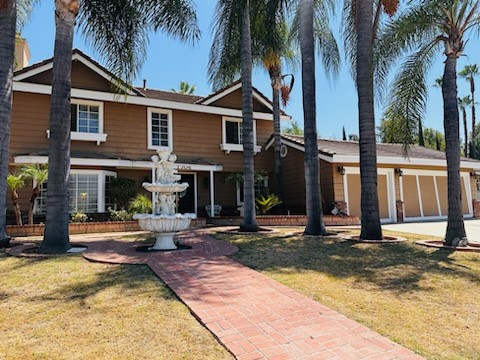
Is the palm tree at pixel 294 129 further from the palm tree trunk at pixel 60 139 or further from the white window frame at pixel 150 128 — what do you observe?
the palm tree trunk at pixel 60 139

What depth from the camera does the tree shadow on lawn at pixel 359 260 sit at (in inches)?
257

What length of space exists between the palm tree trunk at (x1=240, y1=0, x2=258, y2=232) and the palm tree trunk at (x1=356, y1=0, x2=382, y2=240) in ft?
12.0

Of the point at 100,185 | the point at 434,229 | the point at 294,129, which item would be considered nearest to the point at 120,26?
the point at 100,185

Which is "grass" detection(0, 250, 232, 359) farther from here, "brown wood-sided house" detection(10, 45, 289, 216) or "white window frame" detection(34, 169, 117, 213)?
"brown wood-sided house" detection(10, 45, 289, 216)

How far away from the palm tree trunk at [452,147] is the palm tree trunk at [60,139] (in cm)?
966

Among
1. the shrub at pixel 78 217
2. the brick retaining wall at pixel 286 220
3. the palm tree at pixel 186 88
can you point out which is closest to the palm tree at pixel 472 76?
the palm tree at pixel 186 88

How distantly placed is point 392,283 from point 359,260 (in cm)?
157

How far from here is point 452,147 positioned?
30.5 ft

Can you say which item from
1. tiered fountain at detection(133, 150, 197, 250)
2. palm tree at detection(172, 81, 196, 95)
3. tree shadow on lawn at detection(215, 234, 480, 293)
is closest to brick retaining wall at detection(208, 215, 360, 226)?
tree shadow on lawn at detection(215, 234, 480, 293)

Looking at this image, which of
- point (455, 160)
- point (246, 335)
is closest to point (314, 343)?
point (246, 335)

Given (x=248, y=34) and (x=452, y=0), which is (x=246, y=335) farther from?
(x=248, y=34)

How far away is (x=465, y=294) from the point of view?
563 cm

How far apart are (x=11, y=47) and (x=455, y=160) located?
11.8 m

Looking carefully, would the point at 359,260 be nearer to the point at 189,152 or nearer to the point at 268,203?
the point at 268,203
